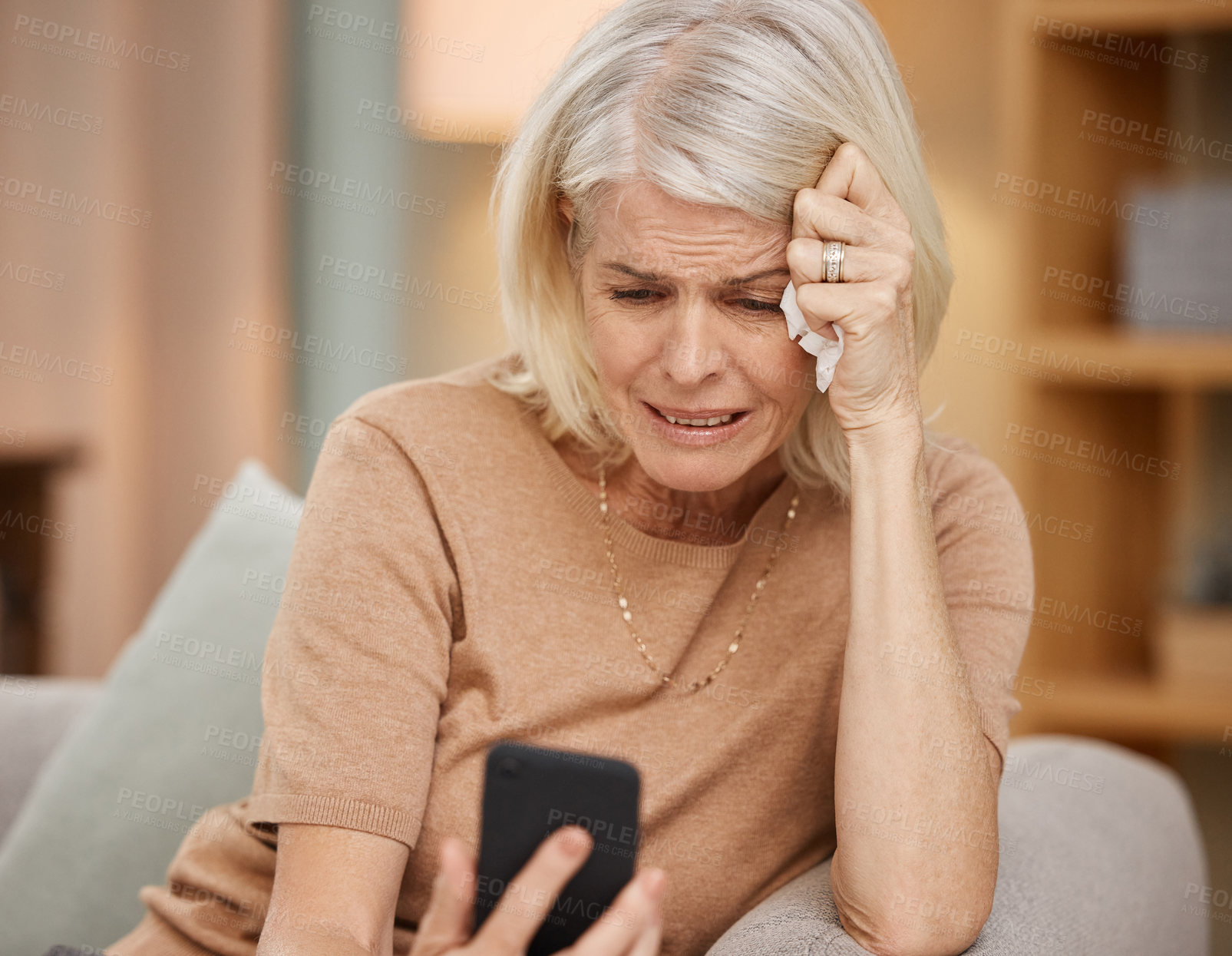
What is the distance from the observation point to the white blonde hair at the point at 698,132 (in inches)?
39.6

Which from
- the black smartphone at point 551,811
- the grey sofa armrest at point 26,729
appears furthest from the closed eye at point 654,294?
the grey sofa armrest at point 26,729

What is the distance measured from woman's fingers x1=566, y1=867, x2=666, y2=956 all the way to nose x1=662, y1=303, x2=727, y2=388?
400 mm

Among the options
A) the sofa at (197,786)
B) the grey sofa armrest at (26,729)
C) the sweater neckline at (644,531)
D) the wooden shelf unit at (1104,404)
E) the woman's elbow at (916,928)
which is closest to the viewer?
the woman's elbow at (916,928)

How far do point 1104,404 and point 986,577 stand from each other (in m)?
1.21

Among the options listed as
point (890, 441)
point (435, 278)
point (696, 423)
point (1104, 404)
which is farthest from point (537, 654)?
point (435, 278)

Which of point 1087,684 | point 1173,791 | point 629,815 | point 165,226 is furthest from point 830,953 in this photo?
point 165,226

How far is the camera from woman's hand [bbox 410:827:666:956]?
0.76 meters

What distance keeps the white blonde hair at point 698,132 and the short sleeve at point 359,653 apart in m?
0.20

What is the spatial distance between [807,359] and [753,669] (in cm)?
29

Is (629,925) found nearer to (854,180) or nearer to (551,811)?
(551,811)

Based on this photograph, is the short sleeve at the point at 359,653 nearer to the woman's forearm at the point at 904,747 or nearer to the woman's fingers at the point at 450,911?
the woman's fingers at the point at 450,911

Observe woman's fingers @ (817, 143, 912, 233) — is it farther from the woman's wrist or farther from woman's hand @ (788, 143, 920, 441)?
the woman's wrist

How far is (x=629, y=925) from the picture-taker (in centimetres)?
80

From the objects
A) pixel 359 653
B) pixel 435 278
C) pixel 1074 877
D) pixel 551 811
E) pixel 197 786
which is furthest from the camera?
pixel 435 278
